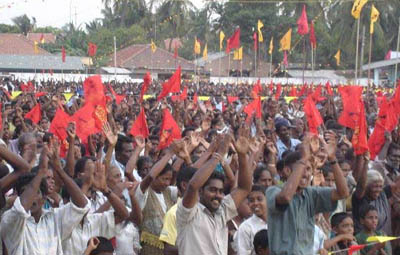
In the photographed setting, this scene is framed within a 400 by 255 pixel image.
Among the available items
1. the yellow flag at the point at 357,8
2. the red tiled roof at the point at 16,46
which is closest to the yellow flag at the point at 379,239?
the yellow flag at the point at 357,8

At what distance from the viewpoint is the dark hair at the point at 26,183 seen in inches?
180

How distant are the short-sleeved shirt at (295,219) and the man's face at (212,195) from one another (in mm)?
309

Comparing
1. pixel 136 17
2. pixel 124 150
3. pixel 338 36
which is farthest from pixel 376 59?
pixel 124 150

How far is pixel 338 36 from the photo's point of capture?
50.6 meters

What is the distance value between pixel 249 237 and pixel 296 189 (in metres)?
0.73

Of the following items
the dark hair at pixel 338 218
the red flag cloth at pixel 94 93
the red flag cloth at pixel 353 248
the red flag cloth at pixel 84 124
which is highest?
the red flag cloth at pixel 94 93

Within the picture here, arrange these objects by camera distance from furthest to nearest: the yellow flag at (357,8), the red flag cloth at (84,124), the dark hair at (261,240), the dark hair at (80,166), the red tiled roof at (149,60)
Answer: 1. the red tiled roof at (149,60)
2. the yellow flag at (357,8)
3. the red flag cloth at (84,124)
4. the dark hair at (80,166)
5. the dark hair at (261,240)

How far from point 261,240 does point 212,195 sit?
56 centimetres

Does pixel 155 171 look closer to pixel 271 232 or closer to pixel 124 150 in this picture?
pixel 271 232

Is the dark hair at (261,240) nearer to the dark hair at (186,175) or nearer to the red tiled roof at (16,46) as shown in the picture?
the dark hair at (186,175)

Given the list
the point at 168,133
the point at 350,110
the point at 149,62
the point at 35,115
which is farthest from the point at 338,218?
the point at 149,62

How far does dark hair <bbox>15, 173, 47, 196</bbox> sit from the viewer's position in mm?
4574

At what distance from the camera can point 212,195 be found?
4.51 meters

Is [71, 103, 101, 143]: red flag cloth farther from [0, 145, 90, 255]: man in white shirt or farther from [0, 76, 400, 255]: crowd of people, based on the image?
[0, 145, 90, 255]: man in white shirt
